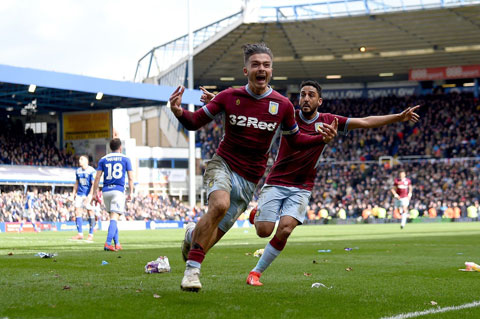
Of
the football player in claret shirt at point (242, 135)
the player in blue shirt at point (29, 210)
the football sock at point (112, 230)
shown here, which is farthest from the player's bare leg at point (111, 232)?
the player in blue shirt at point (29, 210)

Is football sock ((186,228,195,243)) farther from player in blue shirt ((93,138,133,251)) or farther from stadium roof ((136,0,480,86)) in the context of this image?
stadium roof ((136,0,480,86))

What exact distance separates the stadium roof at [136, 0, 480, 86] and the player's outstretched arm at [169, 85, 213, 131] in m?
40.9

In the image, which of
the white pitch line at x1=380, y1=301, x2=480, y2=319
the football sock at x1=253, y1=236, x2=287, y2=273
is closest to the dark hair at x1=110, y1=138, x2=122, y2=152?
the football sock at x1=253, y1=236, x2=287, y2=273

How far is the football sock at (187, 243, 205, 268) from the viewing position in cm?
664

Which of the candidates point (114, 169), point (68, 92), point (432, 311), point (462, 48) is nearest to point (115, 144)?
point (114, 169)

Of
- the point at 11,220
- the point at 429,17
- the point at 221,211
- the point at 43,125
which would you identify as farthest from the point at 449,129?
the point at 221,211

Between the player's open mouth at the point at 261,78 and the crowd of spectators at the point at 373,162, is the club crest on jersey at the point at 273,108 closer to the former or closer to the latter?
the player's open mouth at the point at 261,78

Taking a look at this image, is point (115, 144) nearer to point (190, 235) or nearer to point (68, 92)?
point (190, 235)

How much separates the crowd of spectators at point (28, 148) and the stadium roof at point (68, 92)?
59.3 inches

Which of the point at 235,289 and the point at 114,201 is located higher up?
the point at 114,201

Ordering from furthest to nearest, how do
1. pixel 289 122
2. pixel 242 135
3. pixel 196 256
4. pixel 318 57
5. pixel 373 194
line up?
pixel 318 57 → pixel 373 194 → pixel 289 122 → pixel 242 135 → pixel 196 256

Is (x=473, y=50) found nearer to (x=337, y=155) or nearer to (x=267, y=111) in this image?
(x=337, y=155)

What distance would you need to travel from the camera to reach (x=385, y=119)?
26.8 feet

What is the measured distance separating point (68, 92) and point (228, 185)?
36.7m
